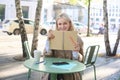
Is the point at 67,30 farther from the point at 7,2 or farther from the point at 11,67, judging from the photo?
the point at 7,2

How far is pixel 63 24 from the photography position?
4969 mm

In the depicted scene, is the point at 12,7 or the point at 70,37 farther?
the point at 12,7

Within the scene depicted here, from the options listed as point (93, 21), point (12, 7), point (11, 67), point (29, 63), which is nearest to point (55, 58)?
point (29, 63)

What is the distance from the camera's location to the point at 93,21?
1809 inches

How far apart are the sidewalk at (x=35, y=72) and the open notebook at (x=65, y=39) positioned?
11.8 feet

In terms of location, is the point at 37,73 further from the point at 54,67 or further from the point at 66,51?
the point at 54,67

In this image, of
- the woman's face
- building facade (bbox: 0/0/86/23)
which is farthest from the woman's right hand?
building facade (bbox: 0/0/86/23)

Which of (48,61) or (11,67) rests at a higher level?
(48,61)

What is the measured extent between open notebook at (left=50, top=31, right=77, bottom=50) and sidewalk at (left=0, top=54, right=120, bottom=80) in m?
3.60

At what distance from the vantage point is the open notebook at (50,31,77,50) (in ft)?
16.1

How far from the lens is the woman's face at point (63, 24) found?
495cm

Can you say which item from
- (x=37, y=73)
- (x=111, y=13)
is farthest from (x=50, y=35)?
(x=111, y=13)

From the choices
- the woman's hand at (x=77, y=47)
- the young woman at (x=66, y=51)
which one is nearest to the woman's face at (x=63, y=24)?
the young woman at (x=66, y=51)

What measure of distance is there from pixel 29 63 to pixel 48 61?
33cm
